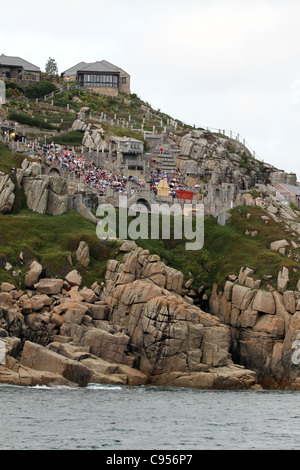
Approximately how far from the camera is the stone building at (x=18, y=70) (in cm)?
17662

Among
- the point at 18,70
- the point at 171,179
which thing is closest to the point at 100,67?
the point at 18,70

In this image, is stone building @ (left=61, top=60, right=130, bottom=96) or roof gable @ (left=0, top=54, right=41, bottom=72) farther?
stone building @ (left=61, top=60, right=130, bottom=96)

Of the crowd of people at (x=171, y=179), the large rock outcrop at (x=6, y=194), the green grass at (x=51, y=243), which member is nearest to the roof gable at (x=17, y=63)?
the crowd of people at (x=171, y=179)

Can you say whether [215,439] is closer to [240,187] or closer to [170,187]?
[170,187]

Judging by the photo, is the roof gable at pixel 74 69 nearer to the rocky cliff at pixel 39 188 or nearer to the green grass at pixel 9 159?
the green grass at pixel 9 159

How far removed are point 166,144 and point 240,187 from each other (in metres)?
18.0

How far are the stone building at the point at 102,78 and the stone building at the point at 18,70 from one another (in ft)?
30.3

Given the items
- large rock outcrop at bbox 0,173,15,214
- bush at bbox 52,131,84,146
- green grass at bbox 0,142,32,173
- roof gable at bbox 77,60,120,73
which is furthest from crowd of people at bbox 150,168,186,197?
roof gable at bbox 77,60,120,73

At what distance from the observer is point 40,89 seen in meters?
172

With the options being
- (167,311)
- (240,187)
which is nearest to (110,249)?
(167,311)

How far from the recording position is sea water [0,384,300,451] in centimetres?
5738

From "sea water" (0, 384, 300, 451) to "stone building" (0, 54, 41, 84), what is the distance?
10736 cm

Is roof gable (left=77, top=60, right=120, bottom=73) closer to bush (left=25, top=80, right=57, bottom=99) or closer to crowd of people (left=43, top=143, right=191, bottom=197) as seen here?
bush (left=25, top=80, right=57, bottom=99)
